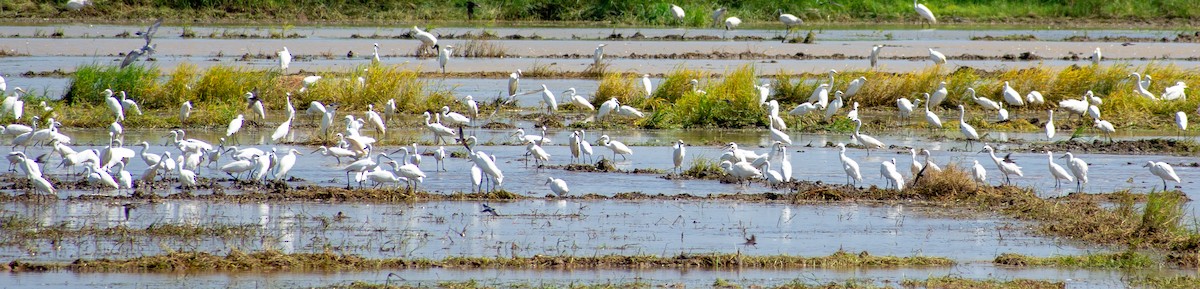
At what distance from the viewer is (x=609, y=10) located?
49.0 m

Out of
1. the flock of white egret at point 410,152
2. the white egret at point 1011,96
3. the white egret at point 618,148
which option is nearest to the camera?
the flock of white egret at point 410,152

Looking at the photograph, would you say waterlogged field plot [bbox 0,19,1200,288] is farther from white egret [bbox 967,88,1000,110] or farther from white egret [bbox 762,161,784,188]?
white egret [bbox 967,88,1000,110]

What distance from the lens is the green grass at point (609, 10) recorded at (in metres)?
46.1

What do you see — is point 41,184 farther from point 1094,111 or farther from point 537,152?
point 1094,111

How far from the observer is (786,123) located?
20234 millimetres

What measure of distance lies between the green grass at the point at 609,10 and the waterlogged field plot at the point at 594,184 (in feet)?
58.8

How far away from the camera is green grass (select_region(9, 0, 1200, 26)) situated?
46.1 m

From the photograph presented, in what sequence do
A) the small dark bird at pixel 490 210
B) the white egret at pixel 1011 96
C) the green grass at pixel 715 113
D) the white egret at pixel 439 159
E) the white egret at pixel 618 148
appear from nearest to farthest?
1. the small dark bird at pixel 490 210
2. the white egret at pixel 439 159
3. the white egret at pixel 618 148
4. the green grass at pixel 715 113
5. the white egret at pixel 1011 96

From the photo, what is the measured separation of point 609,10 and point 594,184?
35.6 meters

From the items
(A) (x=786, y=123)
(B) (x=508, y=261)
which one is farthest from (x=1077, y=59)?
(B) (x=508, y=261)

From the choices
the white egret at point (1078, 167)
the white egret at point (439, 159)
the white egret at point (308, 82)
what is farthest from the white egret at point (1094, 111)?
the white egret at point (308, 82)

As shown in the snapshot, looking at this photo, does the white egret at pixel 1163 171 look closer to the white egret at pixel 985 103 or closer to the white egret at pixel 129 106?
the white egret at pixel 985 103

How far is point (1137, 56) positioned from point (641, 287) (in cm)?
3174

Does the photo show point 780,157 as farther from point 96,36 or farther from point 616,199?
point 96,36
